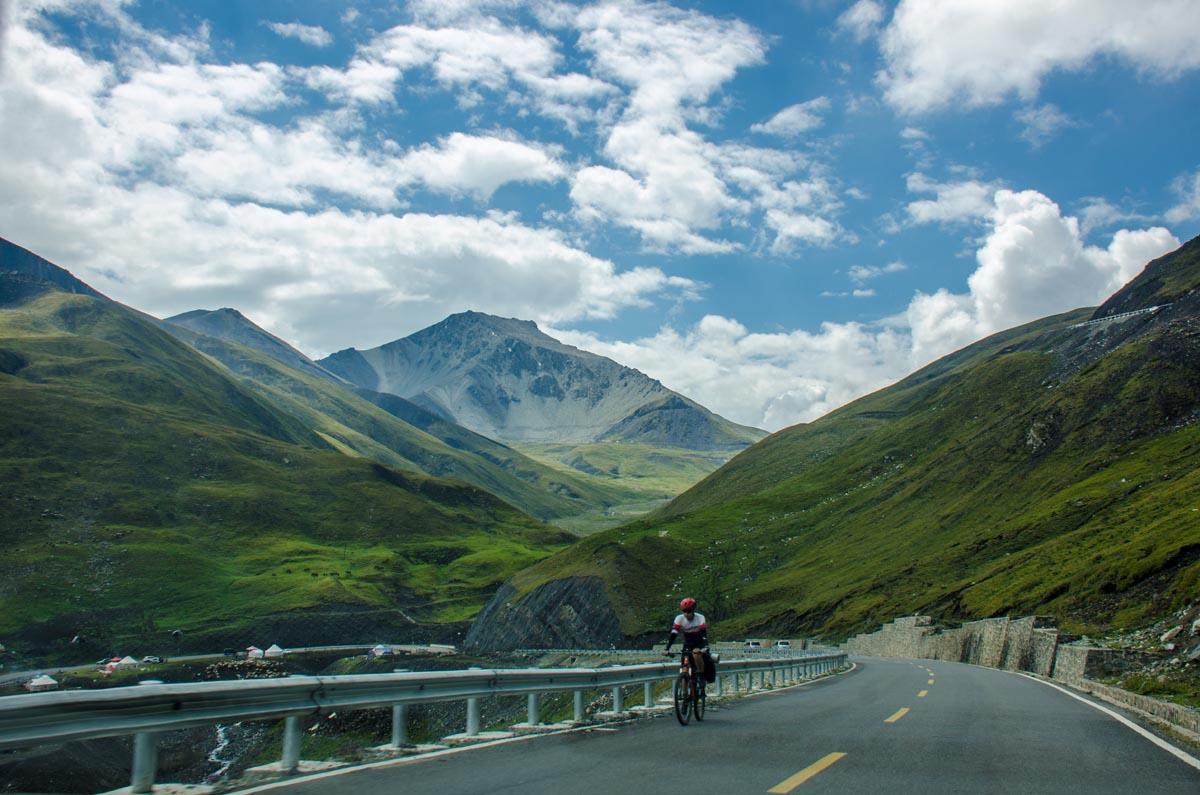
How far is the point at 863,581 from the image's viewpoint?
12088 centimetres

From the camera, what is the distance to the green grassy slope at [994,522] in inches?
2859

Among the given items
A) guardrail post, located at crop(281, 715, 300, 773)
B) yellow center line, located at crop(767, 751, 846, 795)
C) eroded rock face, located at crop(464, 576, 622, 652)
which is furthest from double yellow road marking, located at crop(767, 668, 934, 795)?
eroded rock face, located at crop(464, 576, 622, 652)

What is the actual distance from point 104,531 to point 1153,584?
629ft

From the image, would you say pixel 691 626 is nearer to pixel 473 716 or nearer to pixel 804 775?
pixel 473 716

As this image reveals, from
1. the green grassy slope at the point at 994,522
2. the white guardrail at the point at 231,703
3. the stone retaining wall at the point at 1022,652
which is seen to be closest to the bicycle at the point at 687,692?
the white guardrail at the point at 231,703

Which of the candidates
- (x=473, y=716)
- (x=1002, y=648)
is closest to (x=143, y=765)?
(x=473, y=716)

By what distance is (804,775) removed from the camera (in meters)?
11.5

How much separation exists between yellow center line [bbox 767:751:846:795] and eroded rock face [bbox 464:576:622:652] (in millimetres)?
113337

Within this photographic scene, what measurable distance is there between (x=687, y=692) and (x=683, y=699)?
0.19 meters

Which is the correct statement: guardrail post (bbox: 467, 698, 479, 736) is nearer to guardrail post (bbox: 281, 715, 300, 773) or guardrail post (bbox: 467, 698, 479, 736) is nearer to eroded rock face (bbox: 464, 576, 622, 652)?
guardrail post (bbox: 281, 715, 300, 773)

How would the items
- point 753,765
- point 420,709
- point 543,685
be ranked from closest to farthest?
point 753,765 < point 543,685 < point 420,709

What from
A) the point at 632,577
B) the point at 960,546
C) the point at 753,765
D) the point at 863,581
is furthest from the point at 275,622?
the point at 753,765

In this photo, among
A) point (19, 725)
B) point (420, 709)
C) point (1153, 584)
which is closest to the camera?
point (19, 725)

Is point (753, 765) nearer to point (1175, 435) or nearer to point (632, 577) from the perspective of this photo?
point (1175, 435)
